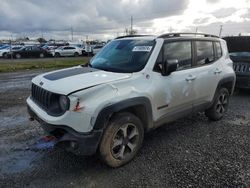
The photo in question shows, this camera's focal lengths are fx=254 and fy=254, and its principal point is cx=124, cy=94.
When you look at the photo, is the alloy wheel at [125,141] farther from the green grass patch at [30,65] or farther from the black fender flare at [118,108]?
the green grass patch at [30,65]

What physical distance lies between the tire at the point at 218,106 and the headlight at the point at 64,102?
345 centimetres

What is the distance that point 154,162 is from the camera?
3846 mm

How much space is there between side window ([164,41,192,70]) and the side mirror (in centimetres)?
22

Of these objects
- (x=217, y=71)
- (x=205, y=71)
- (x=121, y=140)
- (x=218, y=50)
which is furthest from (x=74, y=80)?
(x=218, y=50)

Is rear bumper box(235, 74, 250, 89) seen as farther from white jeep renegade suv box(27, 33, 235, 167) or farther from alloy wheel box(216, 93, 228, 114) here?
white jeep renegade suv box(27, 33, 235, 167)

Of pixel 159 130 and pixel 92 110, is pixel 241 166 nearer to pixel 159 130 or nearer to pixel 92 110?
pixel 159 130

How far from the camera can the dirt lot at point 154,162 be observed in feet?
11.0

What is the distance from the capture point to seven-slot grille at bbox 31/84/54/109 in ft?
11.6

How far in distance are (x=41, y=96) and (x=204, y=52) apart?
322 cm

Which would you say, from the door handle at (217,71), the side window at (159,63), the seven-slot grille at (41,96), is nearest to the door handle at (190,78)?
the side window at (159,63)

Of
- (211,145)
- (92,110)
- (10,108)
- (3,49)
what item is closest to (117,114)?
(92,110)

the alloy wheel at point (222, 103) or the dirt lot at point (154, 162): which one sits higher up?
the alloy wheel at point (222, 103)

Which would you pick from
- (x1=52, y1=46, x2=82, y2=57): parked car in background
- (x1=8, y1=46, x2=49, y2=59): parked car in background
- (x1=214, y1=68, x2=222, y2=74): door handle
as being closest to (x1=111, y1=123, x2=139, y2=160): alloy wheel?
(x1=214, y1=68, x2=222, y2=74): door handle

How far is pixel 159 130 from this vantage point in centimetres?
515
